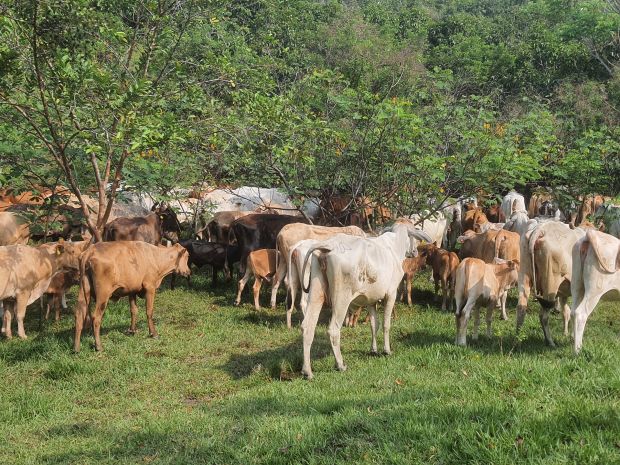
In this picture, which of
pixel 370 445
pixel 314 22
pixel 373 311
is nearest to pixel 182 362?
pixel 373 311

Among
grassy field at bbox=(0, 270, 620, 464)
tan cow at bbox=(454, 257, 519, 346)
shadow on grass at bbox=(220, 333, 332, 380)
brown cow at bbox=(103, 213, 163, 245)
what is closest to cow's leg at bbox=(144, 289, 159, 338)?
grassy field at bbox=(0, 270, 620, 464)

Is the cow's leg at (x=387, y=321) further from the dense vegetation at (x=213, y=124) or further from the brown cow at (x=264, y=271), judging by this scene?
the brown cow at (x=264, y=271)

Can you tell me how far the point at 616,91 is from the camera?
28812 millimetres

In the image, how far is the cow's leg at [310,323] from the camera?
8.14 meters

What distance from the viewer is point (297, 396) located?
7.17 meters

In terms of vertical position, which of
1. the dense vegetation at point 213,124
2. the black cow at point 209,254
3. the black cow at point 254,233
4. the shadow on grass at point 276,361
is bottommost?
the shadow on grass at point 276,361

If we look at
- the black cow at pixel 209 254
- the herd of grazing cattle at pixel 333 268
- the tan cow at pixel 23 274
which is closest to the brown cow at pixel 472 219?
the herd of grazing cattle at pixel 333 268

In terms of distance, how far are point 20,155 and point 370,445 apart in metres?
8.56

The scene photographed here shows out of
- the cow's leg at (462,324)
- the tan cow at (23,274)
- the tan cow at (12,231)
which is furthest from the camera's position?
the tan cow at (12,231)

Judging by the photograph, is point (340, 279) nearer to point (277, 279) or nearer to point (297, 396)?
point (297, 396)

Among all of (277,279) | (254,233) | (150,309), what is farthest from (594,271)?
(254,233)

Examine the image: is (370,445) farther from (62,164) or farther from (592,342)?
(62,164)

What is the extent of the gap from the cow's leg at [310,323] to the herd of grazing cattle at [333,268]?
1 centimetres

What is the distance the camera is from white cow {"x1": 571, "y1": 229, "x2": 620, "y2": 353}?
25.8 ft
